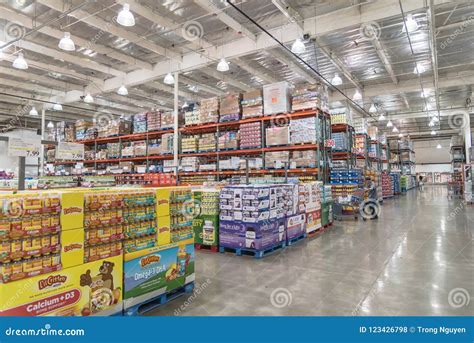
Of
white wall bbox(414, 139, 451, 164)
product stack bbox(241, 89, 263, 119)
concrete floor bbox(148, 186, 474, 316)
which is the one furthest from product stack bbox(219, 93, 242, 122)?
white wall bbox(414, 139, 451, 164)

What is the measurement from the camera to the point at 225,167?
10.7 m

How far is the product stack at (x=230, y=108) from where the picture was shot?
10.3m

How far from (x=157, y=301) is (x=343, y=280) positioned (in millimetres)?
2622

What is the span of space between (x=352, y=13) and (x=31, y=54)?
455 inches

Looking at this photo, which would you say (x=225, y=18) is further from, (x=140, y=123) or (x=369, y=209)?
(x=369, y=209)

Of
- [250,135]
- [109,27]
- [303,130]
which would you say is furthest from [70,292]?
[109,27]

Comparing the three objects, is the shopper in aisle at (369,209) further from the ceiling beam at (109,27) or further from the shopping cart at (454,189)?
the shopping cart at (454,189)

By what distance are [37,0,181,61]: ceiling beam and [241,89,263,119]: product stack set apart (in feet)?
11.4

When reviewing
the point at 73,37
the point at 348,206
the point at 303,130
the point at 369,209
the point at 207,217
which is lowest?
the point at 369,209

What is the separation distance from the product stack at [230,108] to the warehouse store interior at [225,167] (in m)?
0.05

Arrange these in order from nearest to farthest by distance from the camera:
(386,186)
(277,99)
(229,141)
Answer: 1. (277,99)
2. (229,141)
3. (386,186)

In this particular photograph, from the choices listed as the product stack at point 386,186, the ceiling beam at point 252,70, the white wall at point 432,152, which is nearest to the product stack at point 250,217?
the ceiling beam at point 252,70

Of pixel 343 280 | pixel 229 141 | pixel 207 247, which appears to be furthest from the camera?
pixel 229 141
